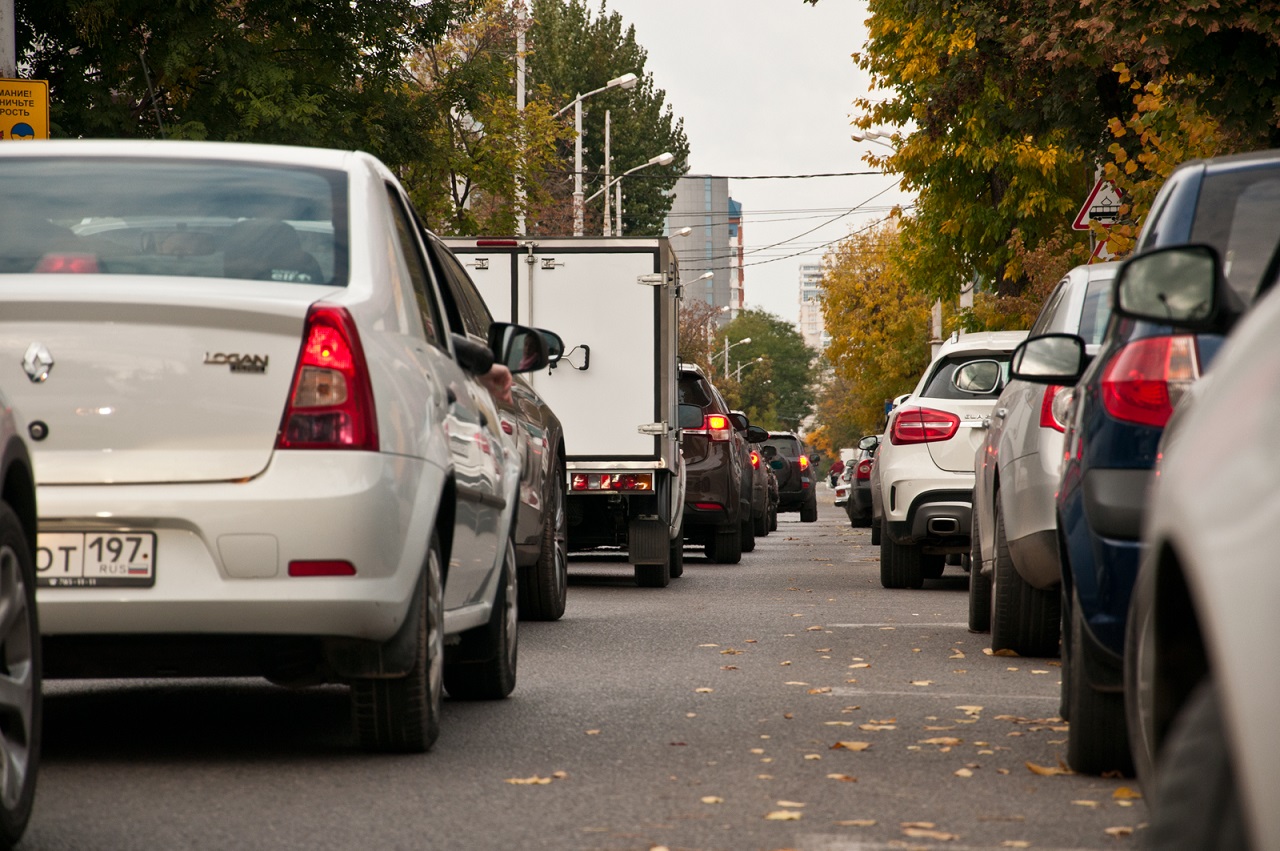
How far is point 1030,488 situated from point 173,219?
3.80 metres

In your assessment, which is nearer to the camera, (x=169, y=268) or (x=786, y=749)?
(x=169, y=268)

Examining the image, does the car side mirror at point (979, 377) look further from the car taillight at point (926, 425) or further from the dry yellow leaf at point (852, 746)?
the dry yellow leaf at point (852, 746)

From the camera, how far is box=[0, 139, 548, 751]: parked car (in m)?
5.30

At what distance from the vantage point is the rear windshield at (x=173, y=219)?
5633 millimetres

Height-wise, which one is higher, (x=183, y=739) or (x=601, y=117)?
(x=601, y=117)

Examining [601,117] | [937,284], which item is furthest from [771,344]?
[937,284]

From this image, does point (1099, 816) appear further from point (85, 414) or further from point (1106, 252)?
point (1106, 252)

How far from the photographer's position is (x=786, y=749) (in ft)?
20.8

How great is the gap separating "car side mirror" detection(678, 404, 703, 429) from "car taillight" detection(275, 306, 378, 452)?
12.4 meters

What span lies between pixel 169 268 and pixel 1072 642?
2780 mm

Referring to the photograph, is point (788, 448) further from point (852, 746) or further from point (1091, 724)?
point (1091, 724)

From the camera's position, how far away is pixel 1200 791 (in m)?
2.36

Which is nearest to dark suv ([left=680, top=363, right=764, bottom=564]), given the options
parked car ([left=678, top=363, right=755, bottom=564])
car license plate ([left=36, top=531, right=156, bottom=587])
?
parked car ([left=678, top=363, right=755, bottom=564])

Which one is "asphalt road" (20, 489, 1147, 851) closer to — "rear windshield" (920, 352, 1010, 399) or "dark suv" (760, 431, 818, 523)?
"rear windshield" (920, 352, 1010, 399)
